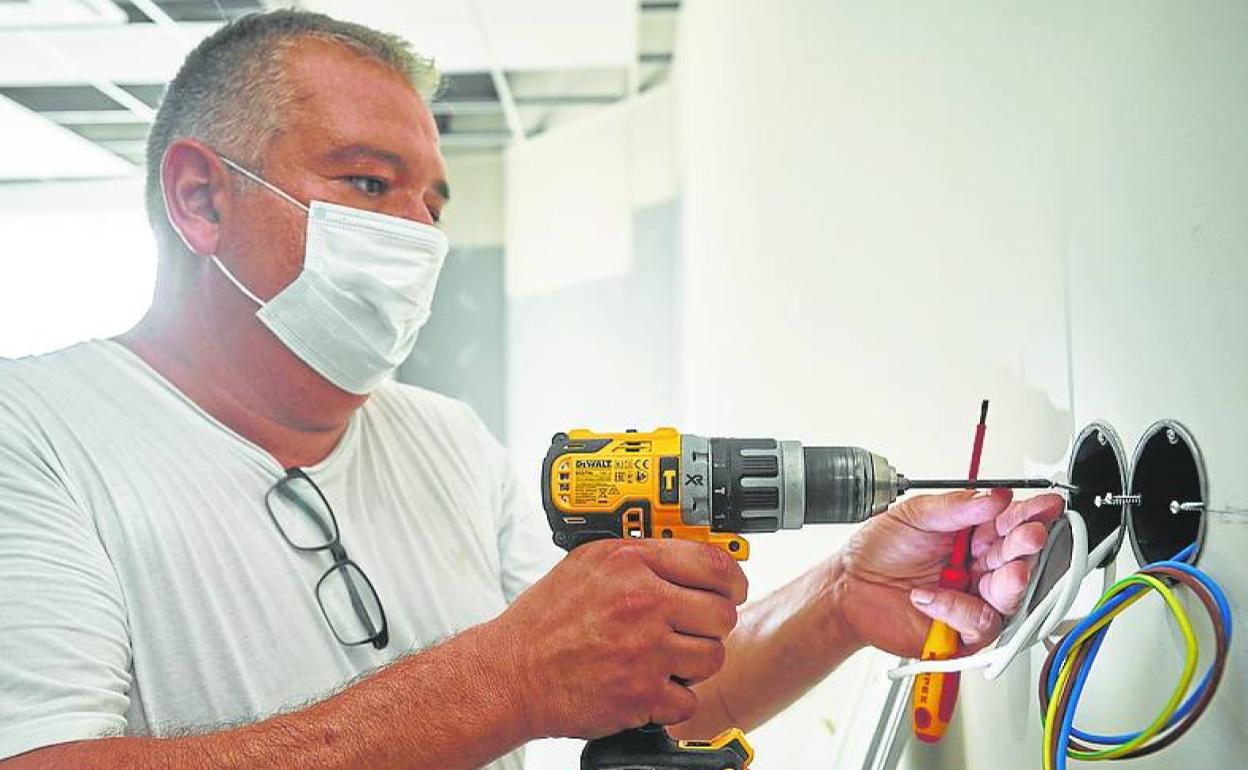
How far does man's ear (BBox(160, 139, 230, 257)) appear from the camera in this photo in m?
1.20

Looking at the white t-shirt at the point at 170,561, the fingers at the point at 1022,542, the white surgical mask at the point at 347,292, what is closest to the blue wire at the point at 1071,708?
the fingers at the point at 1022,542

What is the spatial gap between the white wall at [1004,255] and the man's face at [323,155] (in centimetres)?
61

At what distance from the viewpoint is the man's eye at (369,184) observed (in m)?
1.21

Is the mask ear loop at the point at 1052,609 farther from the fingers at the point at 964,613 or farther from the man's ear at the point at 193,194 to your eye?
the man's ear at the point at 193,194

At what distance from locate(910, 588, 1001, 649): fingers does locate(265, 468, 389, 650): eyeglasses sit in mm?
575

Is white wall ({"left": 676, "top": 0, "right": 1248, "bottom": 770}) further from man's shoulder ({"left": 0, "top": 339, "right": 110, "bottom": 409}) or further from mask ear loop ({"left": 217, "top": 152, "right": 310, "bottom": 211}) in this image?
man's shoulder ({"left": 0, "top": 339, "right": 110, "bottom": 409})

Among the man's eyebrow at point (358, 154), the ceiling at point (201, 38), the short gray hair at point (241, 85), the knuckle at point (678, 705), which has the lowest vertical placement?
the knuckle at point (678, 705)

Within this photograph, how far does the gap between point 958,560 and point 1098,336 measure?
27cm

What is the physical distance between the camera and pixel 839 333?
151 cm

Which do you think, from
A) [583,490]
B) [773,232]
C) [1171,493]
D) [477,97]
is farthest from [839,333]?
[477,97]

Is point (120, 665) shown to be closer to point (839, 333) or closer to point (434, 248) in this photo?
point (434, 248)

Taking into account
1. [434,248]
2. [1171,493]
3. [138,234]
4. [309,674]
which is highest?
[138,234]

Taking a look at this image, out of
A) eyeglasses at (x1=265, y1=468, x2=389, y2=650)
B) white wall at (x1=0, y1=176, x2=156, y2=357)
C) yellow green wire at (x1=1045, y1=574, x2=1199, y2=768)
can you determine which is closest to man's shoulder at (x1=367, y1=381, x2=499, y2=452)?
eyeglasses at (x1=265, y1=468, x2=389, y2=650)

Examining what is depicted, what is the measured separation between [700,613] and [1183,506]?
377 mm
